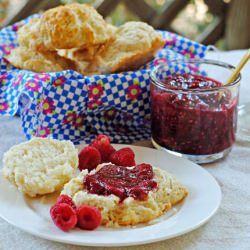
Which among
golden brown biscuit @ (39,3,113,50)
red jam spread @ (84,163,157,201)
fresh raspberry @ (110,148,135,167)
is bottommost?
fresh raspberry @ (110,148,135,167)

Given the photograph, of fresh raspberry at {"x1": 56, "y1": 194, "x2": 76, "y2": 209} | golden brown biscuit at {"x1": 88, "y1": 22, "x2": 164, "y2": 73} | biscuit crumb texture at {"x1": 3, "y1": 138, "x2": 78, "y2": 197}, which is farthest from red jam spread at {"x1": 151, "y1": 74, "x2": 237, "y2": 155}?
fresh raspberry at {"x1": 56, "y1": 194, "x2": 76, "y2": 209}

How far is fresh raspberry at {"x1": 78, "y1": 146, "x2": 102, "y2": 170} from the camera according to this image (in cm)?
134

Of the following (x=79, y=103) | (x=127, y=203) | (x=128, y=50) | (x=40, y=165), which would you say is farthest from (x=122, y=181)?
(x=128, y=50)

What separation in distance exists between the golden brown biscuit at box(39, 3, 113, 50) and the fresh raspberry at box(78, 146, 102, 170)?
286 mm

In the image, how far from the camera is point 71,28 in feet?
4.86

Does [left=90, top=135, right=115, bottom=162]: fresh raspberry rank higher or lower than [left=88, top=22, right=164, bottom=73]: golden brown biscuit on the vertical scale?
lower

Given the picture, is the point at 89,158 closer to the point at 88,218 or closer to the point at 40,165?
the point at 40,165

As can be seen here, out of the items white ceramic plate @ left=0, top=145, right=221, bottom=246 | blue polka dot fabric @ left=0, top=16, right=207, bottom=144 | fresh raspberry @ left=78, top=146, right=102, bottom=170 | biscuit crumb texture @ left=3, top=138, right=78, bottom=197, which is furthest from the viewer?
blue polka dot fabric @ left=0, top=16, right=207, bottom=144

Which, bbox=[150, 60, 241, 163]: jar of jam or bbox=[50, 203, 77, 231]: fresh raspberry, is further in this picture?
bbox=[150, 60, 241, 163]: jar of jam

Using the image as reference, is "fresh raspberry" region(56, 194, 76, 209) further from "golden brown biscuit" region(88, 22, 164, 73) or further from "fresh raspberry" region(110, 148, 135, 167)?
"golden brown biscuit" region(88, 22, 164, 73)

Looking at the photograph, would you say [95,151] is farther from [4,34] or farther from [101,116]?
[4,34]

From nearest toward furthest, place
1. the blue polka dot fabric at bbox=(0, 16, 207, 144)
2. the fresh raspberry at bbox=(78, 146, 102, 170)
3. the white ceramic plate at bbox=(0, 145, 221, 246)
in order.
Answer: the white ceramic plate at bbox=(0, 145, 221, 246), the fresh raspberry at bbox=(78, 146, 102, 170), the blue polka dot fabric at bbox=(0, 16, 207, 144)

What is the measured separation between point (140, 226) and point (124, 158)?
22cm

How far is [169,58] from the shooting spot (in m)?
1.71
